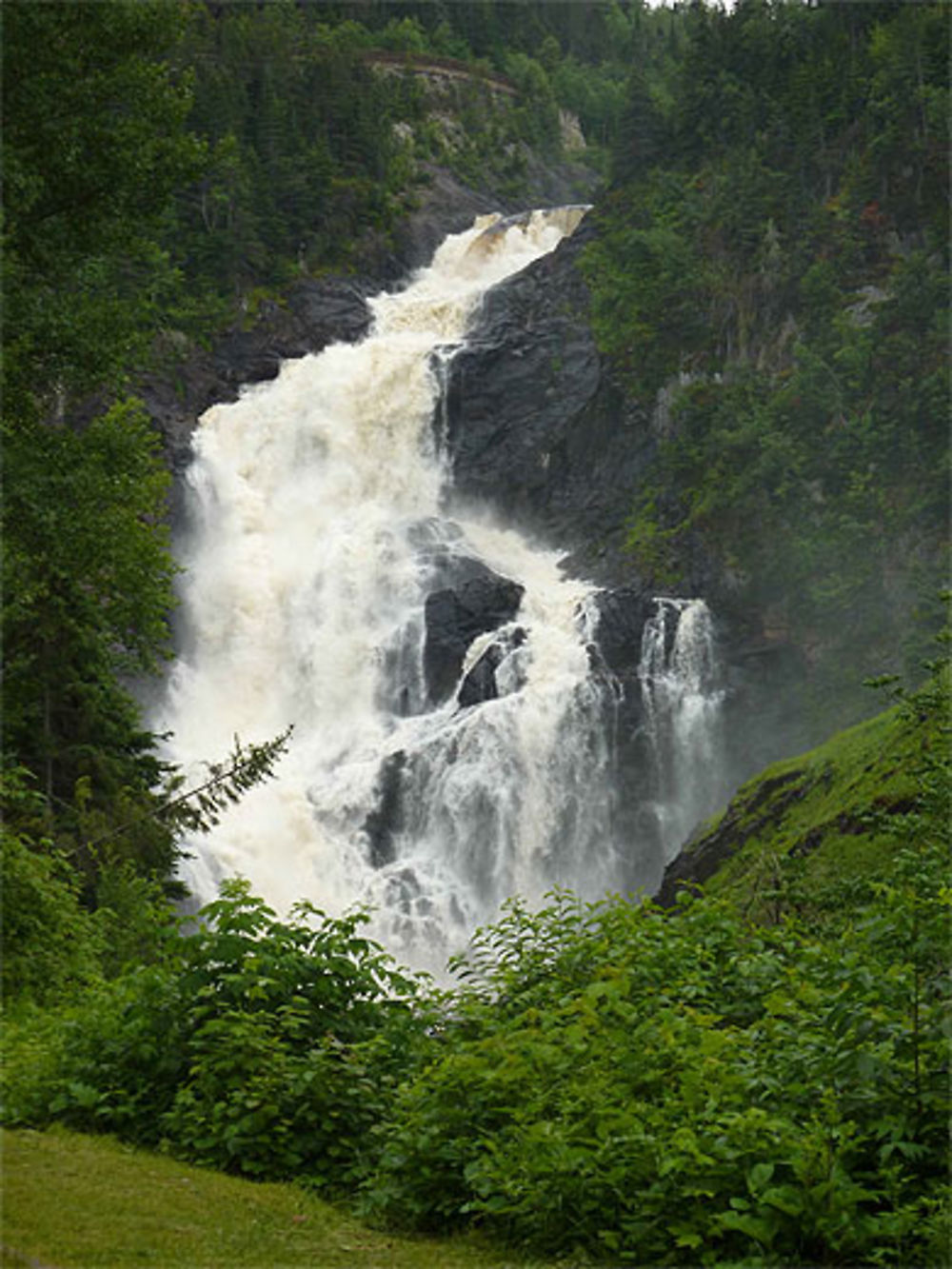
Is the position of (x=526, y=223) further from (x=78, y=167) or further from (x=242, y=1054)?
(x=242, y=1054)

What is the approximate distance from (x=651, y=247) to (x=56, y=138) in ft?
135

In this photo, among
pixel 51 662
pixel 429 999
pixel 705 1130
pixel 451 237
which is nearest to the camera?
pixel 705 1130

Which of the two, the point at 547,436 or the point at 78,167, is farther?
the point at 547,436

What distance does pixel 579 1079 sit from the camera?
677 cm

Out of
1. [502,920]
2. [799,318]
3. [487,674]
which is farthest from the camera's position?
[799,318]

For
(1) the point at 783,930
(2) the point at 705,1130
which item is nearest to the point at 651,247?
(1) the point at 783,930

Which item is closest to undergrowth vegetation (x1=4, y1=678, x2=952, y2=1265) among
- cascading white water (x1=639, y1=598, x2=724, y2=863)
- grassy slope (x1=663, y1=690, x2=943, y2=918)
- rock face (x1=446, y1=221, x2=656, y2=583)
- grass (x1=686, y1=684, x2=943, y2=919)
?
grassy slope (x1=663, y1=690, x2=943, y2=918)

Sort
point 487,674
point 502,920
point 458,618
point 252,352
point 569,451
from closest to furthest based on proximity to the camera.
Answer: point 502,920 < point 487,674 < point 458,618 < point 569,451 < point 252,352

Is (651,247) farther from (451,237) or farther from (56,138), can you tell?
(56,138)

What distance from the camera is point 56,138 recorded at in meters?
12.5

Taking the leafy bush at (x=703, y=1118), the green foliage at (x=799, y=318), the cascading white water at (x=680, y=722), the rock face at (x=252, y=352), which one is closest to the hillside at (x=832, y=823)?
the leafy bush at (x=703, y=1118)

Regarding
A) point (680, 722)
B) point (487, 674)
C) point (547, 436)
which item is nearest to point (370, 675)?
point (487, 674)

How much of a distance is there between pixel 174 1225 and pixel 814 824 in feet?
51.6

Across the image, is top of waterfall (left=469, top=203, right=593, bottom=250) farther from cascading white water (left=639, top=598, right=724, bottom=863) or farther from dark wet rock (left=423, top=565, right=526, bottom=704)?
cascading white water (left=639, top=598, right=724, bottom=863)
